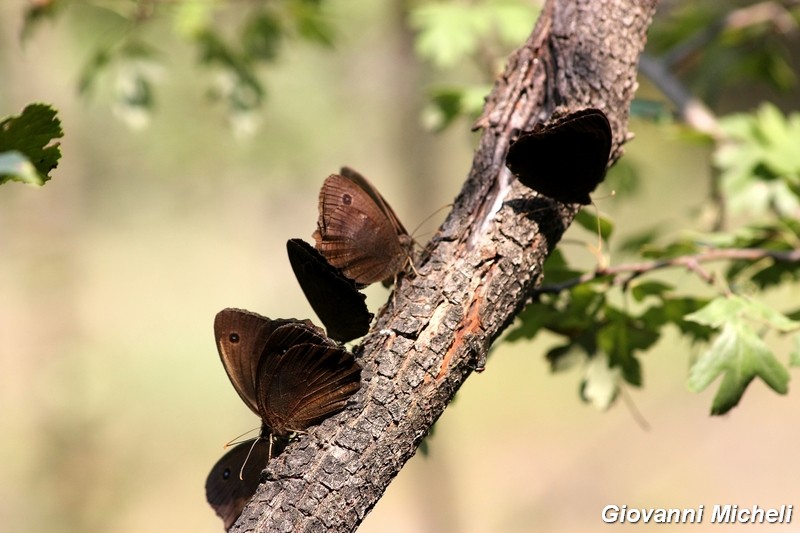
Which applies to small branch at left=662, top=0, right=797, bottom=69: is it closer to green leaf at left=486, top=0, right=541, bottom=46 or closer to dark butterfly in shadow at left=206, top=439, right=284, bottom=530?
green leaf at left=486, top=0, right=541, bottom=46

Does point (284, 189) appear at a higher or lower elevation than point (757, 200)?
higher

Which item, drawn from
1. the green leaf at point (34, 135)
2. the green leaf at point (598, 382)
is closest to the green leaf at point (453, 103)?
the green leaf at point (598, 382)

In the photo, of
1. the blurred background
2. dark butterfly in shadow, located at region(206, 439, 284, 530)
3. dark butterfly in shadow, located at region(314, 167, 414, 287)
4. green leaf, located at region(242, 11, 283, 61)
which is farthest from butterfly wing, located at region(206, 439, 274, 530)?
the blurred background

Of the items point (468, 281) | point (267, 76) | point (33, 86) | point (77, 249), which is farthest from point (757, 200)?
point (77, 249)

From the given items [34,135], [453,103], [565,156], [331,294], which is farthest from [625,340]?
[34,135]

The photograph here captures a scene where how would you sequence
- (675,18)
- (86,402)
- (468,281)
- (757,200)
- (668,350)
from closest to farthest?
(468,281) < (757,200) < (675,18) < (86,402) < (668,350)

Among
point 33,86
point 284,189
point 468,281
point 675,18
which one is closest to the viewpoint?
point 468,281

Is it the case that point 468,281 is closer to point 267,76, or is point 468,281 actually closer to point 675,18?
point 675,18

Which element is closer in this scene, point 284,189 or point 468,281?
point 468,281
